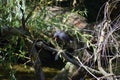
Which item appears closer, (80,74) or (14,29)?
(14,29)

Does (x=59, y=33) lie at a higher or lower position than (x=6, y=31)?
lower

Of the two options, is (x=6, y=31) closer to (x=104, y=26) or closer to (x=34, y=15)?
(x=34, y=15)

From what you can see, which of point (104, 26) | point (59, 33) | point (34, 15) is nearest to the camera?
point (104, 26)

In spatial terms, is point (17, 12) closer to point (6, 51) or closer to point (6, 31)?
point (6, 31)

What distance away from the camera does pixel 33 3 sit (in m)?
4.28

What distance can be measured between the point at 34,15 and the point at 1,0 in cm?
50

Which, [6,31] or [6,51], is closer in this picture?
[6,31]

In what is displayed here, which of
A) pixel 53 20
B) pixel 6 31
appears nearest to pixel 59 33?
pixel 53 20

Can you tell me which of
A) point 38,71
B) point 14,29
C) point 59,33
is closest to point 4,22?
point 14,29

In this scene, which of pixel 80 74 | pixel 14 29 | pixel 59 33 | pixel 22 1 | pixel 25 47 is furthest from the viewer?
pixel 59 33

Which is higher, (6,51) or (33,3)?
(33,3)

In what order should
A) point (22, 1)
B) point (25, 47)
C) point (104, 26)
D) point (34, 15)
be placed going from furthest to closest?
point (25, 47) → point (34, 15) → point (22, 1) → point (104, 26)

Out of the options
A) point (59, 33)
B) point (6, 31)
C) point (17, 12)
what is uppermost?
point (17, 12)

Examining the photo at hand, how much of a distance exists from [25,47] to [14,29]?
0.58 metres
